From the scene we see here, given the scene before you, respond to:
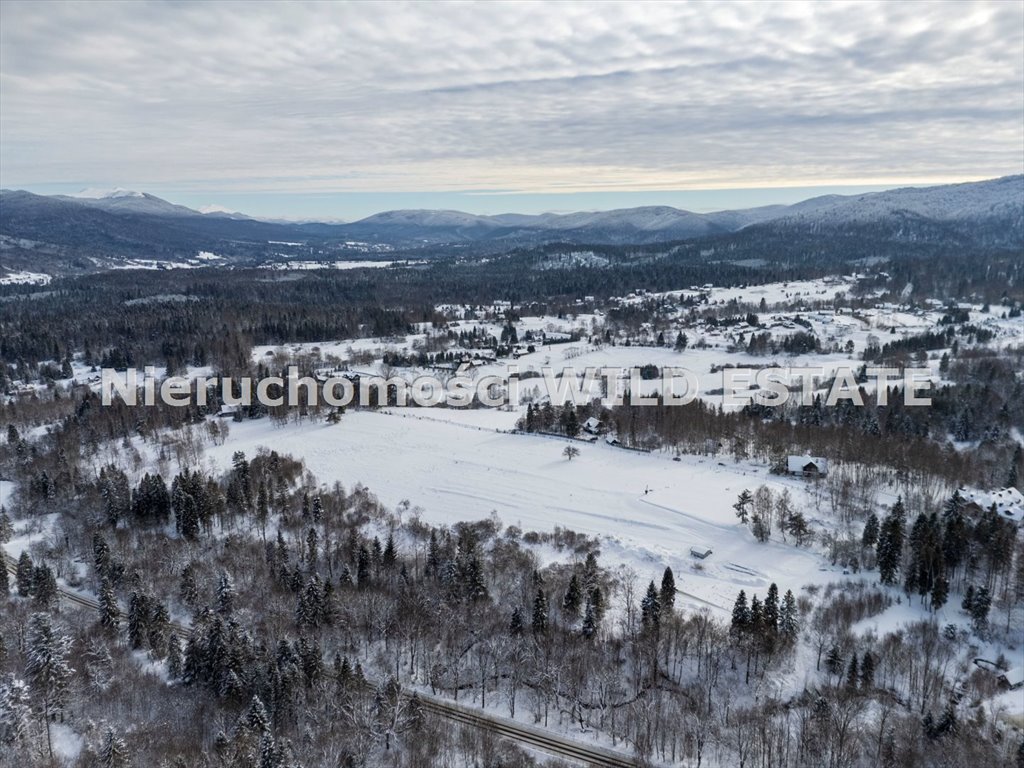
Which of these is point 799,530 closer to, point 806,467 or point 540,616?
point 806,467

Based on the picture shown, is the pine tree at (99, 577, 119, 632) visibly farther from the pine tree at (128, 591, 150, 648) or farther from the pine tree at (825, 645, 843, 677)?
the pine tree at (825, 645, 843, 677)

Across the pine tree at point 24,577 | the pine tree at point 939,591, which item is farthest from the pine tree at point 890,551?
the pine tree at point 24,577

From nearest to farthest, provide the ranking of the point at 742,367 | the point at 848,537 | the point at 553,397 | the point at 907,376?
the point at 848,537, the point at 553,397, the point at 907,376, the point at 742,367

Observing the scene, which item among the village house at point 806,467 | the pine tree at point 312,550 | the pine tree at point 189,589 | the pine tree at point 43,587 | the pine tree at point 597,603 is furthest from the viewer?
the village house at point 806,467

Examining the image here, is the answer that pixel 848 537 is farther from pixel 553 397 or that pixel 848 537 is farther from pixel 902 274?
pixel 902 274

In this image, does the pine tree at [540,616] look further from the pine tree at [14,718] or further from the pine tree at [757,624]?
the pine tree at [14,718]

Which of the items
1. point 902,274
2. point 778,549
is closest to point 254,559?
point 778,549
